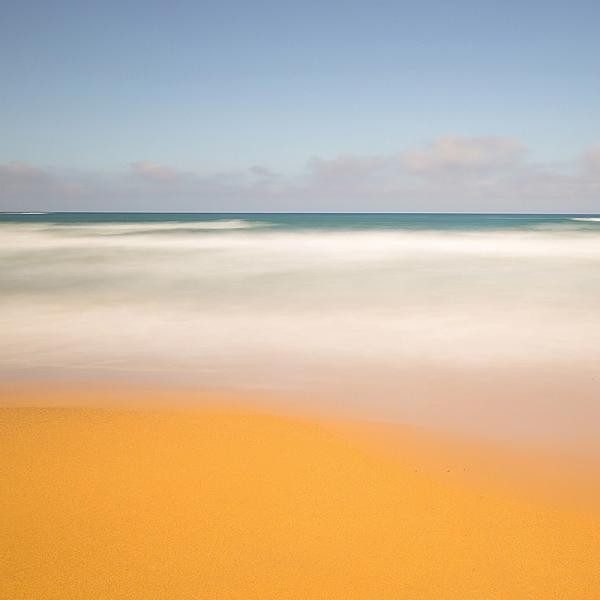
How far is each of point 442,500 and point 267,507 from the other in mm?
931

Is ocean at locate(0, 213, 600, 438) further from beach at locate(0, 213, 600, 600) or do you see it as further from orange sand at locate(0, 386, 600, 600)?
orange sand at locate(0, 386, 600, 600)

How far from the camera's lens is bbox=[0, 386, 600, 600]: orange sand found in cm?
212

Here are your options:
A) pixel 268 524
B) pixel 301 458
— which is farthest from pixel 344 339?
pixel 268 524

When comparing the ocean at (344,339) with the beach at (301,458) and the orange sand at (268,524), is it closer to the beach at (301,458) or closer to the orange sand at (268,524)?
the beach at (301,458)

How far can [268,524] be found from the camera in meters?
2.47

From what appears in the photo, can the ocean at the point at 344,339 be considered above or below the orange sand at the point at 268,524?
above

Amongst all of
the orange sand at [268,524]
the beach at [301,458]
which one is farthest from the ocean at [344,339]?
the orange sand at [268,524]

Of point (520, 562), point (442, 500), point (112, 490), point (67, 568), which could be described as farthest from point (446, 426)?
point (67, 568)

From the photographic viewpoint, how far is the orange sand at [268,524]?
83.7 inches

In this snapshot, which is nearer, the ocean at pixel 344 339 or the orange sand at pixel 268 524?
the orange sand at pixel 268 524

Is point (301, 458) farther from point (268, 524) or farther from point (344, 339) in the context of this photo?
point (344, 339)

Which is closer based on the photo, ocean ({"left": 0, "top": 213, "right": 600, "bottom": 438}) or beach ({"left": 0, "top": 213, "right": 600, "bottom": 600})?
beach ({"left": 0, "top": 213, "right": 600, "bottom": 600})

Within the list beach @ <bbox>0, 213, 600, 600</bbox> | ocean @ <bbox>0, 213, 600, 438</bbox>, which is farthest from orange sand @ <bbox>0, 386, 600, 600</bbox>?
ocean @ <bbox>0, 213, 600, 438</bbox>

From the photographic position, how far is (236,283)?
1178 cm
